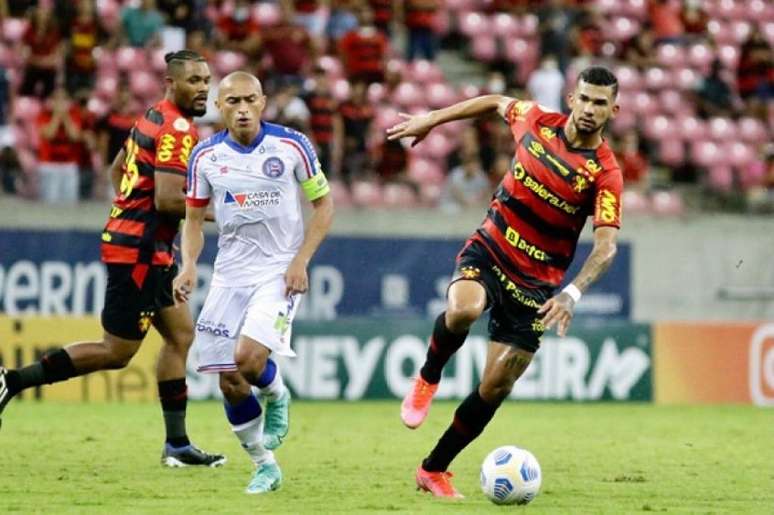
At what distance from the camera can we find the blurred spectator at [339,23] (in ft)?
69.1

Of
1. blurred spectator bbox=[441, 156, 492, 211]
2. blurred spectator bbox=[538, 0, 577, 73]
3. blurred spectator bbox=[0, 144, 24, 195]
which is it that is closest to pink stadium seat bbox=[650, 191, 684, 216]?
blurred spectator bbox=[538, 0, 577, 73]

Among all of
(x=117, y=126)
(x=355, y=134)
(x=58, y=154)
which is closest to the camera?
(x=58, y=154)

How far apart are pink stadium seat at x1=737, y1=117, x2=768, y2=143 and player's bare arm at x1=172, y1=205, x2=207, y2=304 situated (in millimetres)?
14917

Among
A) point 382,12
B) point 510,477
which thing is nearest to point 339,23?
point 382,12

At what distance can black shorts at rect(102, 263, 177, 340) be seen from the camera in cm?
1023

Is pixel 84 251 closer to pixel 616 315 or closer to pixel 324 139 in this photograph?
pixel 324 139

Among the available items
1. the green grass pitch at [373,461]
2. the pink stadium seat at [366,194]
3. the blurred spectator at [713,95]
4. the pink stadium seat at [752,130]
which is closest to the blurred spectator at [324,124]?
the pink stadium seat at [366,194]

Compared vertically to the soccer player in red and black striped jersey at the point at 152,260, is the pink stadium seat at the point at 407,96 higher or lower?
higher

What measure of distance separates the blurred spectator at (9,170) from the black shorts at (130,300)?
7.67 m

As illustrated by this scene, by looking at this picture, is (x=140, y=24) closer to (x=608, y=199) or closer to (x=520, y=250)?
(x=520, y=250)

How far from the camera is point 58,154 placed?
59.0ft

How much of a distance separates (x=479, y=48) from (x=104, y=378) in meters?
8.42

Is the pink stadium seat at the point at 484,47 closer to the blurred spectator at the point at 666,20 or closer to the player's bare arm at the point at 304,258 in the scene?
the blurred spectator at the point at 666,20

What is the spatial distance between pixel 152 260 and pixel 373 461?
2136 mm
